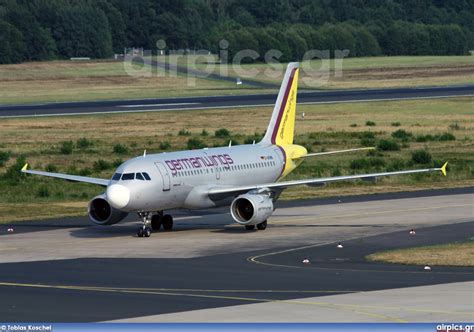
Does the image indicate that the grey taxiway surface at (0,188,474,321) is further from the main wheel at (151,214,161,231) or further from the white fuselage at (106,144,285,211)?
the white fuselage at (106,144,285,211)

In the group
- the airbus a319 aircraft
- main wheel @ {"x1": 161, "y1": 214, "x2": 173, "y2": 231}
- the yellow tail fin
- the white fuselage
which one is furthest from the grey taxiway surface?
the yellow tail fin

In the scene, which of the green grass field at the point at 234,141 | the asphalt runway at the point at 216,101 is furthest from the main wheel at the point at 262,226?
the asphalt runway at the point at 216,101

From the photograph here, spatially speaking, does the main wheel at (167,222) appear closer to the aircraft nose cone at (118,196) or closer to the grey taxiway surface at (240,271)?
the grey taxiway surface at (240,271)

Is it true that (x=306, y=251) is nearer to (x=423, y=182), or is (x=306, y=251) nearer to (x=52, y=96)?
(x=423, y=182)

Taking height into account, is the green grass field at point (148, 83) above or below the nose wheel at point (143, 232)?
above

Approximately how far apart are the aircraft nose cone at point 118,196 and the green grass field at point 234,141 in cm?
1225

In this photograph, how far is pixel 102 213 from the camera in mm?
52469

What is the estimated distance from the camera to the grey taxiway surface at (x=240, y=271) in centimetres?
3297

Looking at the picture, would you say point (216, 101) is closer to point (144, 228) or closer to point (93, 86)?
point (93, 86)

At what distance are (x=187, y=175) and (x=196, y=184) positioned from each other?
0.77 m

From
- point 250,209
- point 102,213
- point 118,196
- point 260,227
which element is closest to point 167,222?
point 102,213

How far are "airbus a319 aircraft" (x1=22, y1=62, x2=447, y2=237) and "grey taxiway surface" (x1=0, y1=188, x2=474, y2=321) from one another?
3.62 ft

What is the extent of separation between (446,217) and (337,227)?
20.5 ft

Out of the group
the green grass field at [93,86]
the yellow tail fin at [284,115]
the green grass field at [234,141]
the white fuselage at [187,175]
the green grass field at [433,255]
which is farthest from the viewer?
the green grass field at [93,86]
